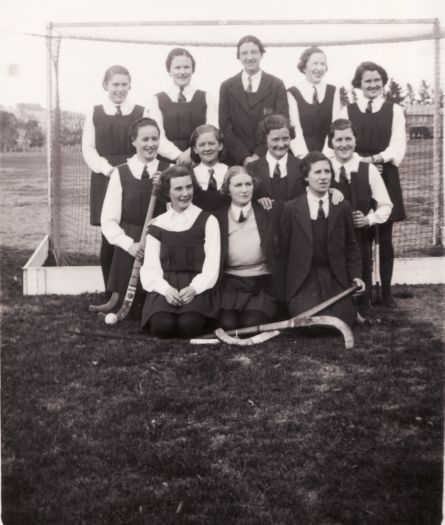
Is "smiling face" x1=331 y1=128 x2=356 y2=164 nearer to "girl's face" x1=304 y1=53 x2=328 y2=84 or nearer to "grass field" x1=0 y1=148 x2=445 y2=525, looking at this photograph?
"girl's face" x1=304 y1=53 x2=328 y2=84

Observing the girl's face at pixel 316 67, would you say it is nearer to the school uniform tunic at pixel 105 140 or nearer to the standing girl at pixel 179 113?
the standing girl at pixel 179 113

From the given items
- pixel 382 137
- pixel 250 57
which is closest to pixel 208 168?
pixel 250 57

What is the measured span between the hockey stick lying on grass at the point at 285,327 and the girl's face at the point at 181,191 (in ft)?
2.65

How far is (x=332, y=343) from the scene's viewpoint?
4.19 meters

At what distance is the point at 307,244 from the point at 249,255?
1.21 ft

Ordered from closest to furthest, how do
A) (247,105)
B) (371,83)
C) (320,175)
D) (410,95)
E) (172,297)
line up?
1. (172,297)
2. (320,175)
3. (371,83)
4. (247,105)
5. (410,95)

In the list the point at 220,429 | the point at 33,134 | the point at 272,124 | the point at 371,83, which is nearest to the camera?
the point at 220,429

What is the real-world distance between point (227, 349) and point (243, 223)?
88 centimetres

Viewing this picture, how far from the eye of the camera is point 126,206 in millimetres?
4875

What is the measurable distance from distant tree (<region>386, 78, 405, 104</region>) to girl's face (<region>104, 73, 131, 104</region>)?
254 cm

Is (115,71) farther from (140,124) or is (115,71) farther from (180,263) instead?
(180,263)

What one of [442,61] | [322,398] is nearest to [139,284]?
[322,398]

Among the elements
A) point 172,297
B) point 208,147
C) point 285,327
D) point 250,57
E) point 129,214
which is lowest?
point 285,327

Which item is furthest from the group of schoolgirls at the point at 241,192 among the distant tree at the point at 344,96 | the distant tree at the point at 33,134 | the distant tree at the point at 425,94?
the distant tree at the point at 33,134
